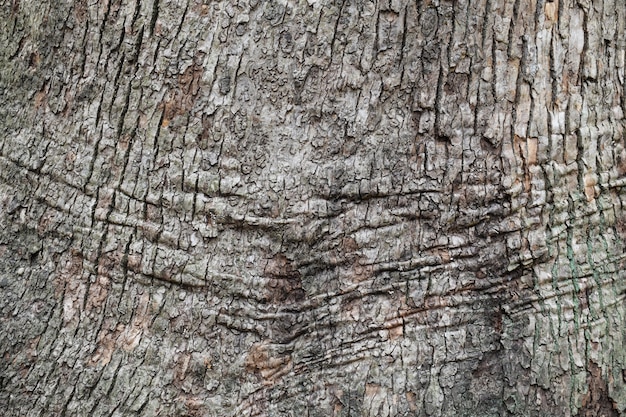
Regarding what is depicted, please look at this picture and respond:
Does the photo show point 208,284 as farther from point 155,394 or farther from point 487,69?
point 487,69

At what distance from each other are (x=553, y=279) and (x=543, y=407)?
1.20 ft

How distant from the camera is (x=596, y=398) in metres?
2.18

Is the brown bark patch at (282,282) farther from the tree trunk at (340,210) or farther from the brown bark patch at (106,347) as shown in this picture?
the brown bark patch at (106,347)

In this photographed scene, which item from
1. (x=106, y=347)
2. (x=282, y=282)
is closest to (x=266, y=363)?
(x=282, y=282)

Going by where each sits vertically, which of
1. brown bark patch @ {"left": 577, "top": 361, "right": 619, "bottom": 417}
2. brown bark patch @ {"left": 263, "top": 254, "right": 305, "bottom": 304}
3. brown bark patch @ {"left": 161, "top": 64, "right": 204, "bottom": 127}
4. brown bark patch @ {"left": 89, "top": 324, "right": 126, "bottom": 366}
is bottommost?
brown bark patch @ {"left": 89, "top": 324, "right": 126, "bottom": 366}

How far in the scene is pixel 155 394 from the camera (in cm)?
209

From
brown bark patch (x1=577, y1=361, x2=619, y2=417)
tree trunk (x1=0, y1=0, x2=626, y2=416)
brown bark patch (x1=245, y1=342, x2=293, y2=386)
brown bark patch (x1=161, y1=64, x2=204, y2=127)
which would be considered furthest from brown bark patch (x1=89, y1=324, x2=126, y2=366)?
brown bark patch (x1=577, y1=361, x2=619, y2=417)

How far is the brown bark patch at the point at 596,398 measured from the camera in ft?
7.10

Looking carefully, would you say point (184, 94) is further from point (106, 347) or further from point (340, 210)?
point (106, 347)

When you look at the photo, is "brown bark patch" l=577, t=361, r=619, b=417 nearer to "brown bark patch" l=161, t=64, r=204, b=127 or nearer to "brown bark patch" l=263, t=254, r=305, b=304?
"brown bark patch" l=263, t=254, r=305, b=304

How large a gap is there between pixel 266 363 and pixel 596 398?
0.98 meters

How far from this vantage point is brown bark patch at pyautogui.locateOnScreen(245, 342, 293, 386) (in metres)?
2.08

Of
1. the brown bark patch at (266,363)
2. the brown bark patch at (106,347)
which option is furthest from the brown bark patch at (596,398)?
the brown bark patch at (106,347)

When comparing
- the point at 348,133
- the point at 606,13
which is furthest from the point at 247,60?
the point at 606,13
